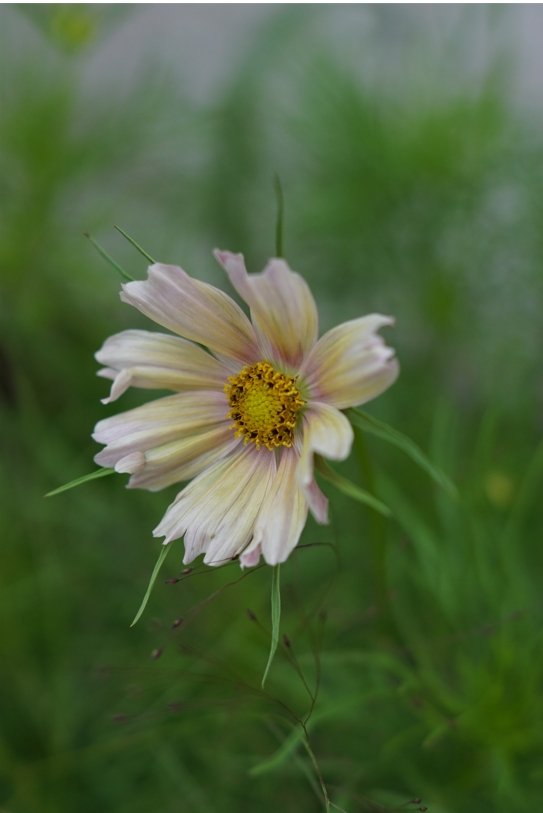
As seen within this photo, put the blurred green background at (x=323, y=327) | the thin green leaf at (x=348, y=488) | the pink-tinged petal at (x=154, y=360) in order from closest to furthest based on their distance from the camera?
the thin green leaf at (x=348, y=488), the pink-tinged petal at (x=154, y=360), the blurred green background at (x=323, y=327)

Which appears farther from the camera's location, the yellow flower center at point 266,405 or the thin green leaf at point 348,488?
the yellow flower center at point 266,405

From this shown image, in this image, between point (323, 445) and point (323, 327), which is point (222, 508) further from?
point (323, 327)

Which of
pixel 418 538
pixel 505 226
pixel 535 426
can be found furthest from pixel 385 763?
pixel 505 226

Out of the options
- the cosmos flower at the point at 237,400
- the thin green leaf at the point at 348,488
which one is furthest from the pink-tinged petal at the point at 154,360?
the thin green leaf at the point at 348,488

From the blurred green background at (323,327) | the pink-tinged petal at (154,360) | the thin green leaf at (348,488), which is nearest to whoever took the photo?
the thin green leaf at (348,488)

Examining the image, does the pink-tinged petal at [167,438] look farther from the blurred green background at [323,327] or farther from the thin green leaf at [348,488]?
the blurred green background at [323,327]

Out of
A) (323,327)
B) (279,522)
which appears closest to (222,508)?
(279,522)

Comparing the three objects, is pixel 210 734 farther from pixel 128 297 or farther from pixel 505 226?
pixel 505 226

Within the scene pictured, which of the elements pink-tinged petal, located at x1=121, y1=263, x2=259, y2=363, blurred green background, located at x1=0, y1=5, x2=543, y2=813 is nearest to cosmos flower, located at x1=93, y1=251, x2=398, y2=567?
pink-tinged petal, located at x1=121, y1=263, x2=259, y2=363
